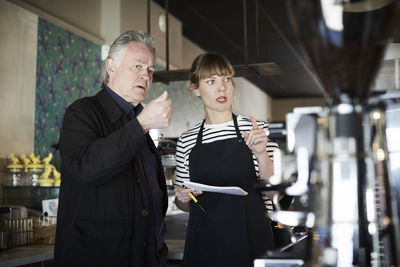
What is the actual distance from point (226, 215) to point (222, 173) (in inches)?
8.7

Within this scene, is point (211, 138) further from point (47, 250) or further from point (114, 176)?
point (47, 250)

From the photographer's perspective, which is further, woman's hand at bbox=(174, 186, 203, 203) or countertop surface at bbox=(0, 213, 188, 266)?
countertop surface at bbox=(0, 213, 188, 266)

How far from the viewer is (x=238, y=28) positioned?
22.0 feet

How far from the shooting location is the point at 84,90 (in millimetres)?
4887

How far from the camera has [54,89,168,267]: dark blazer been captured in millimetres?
1385

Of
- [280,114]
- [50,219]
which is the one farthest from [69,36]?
[280,114]

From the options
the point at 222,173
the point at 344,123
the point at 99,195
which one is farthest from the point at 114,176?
the point at 344,123

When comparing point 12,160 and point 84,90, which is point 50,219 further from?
point 84,90

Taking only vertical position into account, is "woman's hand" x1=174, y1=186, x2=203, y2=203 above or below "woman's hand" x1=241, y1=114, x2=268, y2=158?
below

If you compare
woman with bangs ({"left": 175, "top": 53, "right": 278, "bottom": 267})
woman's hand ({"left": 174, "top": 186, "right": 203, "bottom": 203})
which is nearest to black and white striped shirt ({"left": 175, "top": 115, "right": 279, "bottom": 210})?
woman with bangs ({"left": 175, "top": 53, "right": 278, "bottom": 267})

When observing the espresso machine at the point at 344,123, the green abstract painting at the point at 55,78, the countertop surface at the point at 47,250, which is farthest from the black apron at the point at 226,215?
the green abstract painting at the point at 55,78

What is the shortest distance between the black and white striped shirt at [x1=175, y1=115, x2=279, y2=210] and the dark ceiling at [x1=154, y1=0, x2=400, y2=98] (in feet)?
7.54

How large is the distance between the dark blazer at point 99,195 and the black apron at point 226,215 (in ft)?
1.42

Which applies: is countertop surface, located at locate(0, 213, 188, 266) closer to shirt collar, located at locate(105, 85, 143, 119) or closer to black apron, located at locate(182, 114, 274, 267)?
black apron, located at locate(182, 114, 274, 267)
